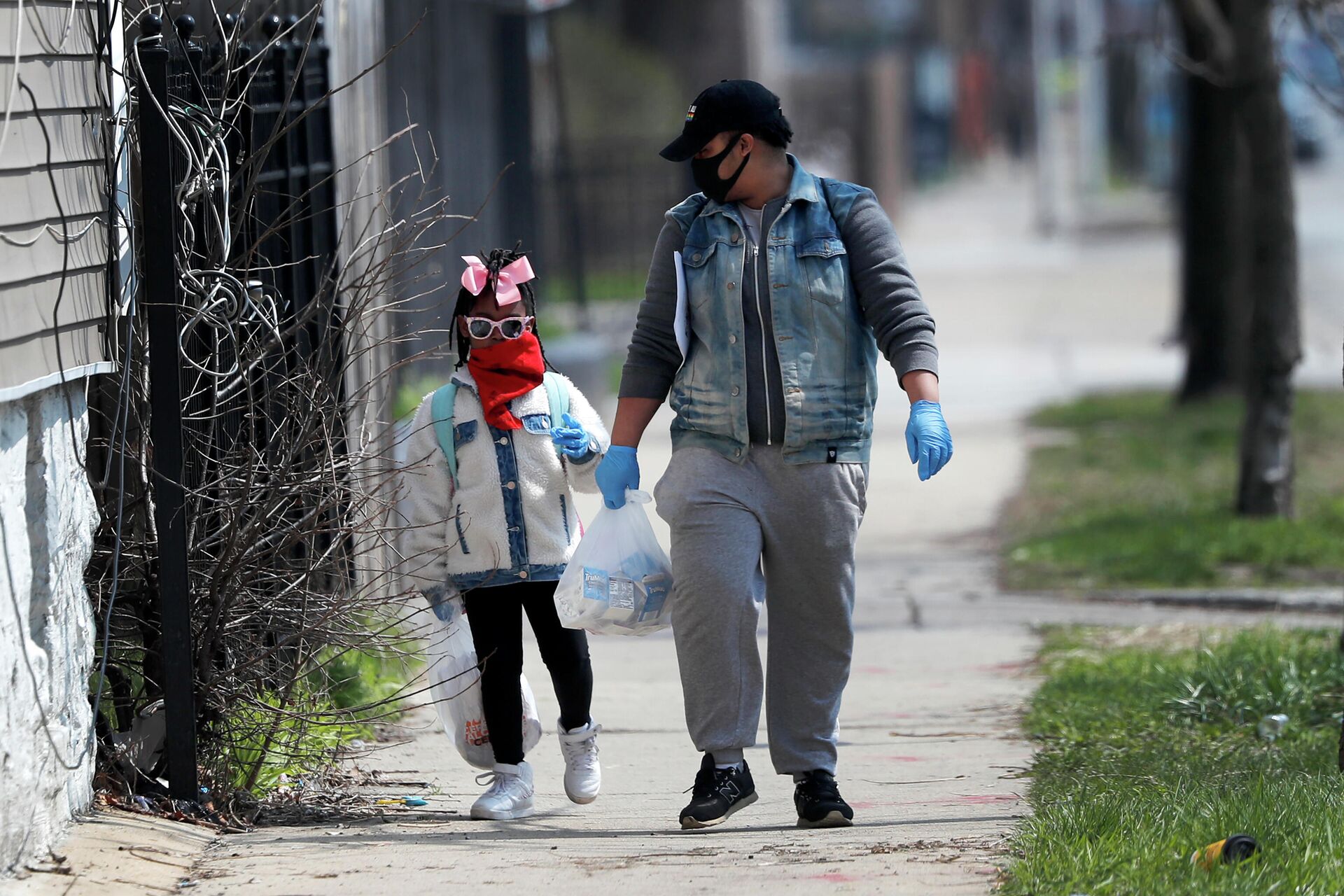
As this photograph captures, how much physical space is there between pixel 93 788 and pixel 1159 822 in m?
2.43

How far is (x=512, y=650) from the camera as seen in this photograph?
454cm

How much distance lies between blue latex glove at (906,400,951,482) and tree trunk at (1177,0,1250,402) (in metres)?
9.01

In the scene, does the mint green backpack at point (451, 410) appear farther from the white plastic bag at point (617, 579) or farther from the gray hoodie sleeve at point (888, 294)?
the gray hoodie sleeve at point (888, 294)

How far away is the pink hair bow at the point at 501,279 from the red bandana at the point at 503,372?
0.36 feet

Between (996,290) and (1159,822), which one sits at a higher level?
(996,290)

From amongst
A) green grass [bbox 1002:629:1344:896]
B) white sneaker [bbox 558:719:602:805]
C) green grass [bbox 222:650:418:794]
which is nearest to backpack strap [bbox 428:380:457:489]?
green grass [bbox 222:650:418:794]

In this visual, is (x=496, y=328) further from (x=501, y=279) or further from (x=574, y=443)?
(x=574, y=443)

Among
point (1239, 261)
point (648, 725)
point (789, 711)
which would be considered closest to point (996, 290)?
point (1239, 261)

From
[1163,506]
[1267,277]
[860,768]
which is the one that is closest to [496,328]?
[860,768]

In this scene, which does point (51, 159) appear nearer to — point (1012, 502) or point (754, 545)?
point (754, 545)

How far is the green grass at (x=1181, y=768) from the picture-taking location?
3527 mm

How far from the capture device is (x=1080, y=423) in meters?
12.5

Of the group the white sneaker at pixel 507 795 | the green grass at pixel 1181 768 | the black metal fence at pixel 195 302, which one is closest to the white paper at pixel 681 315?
the black metal fence at pixel 195 302

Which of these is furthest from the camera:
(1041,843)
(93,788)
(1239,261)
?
(1239,261)
